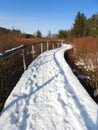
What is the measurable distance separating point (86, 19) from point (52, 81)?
6470 centimetres

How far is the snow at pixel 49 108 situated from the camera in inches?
149

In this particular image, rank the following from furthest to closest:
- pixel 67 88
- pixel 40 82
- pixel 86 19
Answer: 1. pixel 86 19
2. pixel 40 82
3. pixel 67 88

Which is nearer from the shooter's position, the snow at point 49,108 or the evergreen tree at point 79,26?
the snow at point 49,108

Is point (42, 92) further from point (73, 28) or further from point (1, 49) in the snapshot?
point (73, 28)

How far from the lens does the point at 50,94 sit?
547 centimetres

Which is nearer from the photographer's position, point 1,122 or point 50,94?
point 1,122

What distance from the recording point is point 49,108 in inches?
179

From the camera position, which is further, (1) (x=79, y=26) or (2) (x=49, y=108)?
(1) (x=79, y=26)

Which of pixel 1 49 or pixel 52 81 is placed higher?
pixel 1 49

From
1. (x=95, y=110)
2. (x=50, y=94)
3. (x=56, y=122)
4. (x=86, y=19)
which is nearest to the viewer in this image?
(x=56, y=122)

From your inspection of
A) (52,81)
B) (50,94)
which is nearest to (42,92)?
(50,94)

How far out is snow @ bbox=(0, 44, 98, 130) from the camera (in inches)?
149

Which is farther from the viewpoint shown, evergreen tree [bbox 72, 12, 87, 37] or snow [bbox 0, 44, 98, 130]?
evergreen tree [bbox 72, 12, 87, 37]

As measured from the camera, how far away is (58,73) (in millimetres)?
7930
